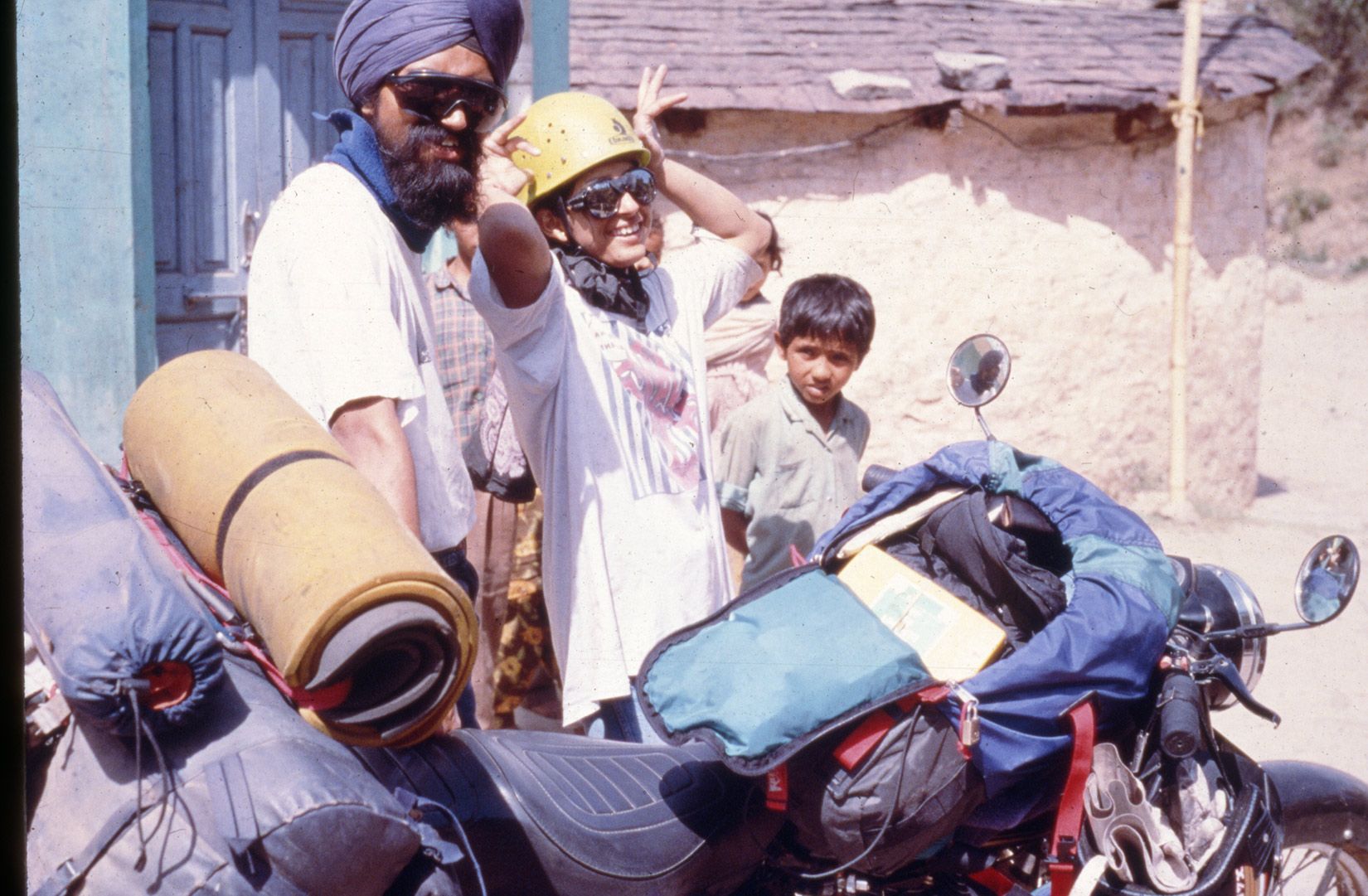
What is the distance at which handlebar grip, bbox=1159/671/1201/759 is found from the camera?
2.15 metres

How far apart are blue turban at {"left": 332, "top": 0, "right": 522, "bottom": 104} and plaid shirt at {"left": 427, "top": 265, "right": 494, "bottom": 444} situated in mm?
1816

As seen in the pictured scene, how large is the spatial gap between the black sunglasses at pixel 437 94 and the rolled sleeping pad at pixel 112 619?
3.52 feet

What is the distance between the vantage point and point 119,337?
4.16m

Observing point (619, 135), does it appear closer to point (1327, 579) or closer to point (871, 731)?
point (871, 731)

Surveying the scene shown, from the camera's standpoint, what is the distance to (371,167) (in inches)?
91.5

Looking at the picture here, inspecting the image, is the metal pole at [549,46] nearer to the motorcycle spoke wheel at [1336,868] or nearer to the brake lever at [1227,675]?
the brake lever at [1227,675]

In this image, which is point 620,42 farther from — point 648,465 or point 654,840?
point 654,840

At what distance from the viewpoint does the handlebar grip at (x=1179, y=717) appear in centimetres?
215

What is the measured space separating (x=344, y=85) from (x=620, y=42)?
531cm

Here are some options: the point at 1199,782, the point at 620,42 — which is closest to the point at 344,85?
the point at 1199,782

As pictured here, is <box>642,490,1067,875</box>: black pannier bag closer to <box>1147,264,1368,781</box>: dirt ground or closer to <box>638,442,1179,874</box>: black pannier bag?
<box>638,442,1179,874</box>: black pannier bag

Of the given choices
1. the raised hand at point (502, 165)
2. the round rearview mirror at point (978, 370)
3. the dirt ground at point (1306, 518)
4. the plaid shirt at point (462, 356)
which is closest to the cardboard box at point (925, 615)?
the round rearview mirror at point (978, 370)

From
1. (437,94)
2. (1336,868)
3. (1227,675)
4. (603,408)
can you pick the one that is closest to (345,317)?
(437,94)

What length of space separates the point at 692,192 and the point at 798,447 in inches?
39.1
